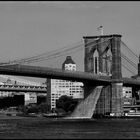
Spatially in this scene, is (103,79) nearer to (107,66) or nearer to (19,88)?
(107,66)

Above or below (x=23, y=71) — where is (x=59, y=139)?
below

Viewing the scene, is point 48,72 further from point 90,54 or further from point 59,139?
point 59,139

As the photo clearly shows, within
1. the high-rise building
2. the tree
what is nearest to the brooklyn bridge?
the tree

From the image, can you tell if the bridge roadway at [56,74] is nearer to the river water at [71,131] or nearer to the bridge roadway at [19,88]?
the river water at [71,131]

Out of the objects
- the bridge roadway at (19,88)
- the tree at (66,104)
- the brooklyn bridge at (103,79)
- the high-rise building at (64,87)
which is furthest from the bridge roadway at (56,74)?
the high-rise building at (64,87)

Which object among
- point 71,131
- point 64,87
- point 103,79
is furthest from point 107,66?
point 64,87

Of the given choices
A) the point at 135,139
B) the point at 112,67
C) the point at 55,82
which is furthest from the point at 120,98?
the point at 55,82
